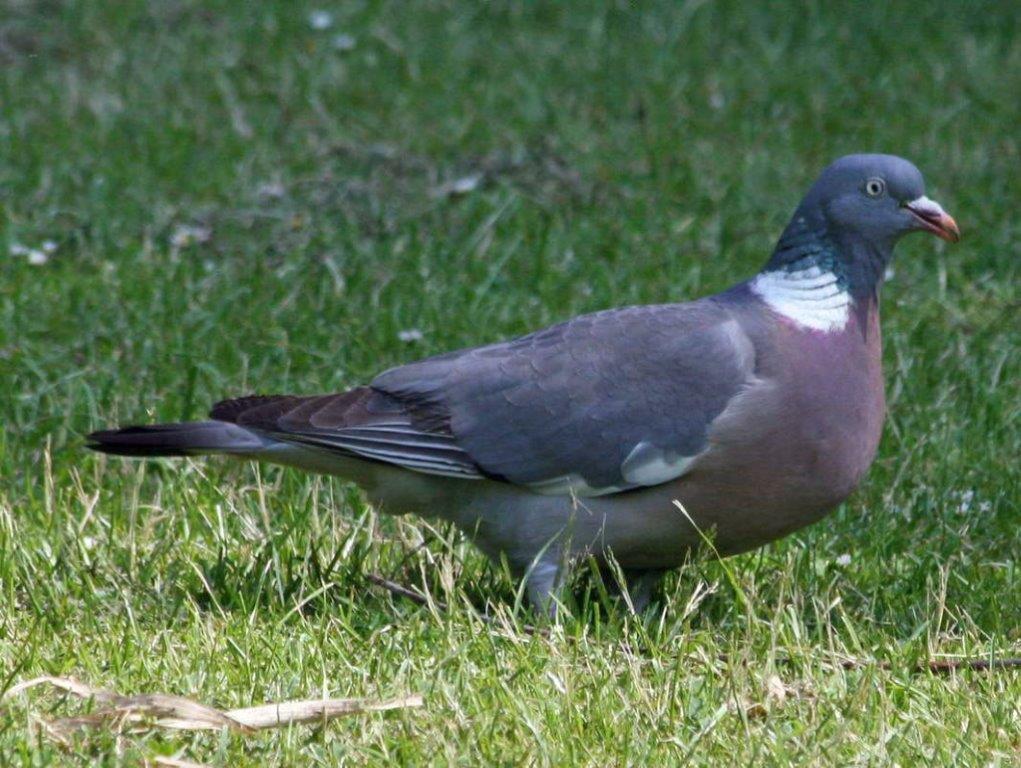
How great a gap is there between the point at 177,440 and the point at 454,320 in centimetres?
164

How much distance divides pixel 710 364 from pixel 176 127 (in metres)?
3.93

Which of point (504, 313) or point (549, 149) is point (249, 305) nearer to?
point (504, 313)

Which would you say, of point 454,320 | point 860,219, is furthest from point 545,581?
point 454,320

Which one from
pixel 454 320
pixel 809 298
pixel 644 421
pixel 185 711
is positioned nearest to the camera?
pixel 185 711

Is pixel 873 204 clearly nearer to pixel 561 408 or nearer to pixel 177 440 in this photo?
pixel 561 408

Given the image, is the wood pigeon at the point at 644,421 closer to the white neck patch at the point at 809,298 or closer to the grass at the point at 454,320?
the white neck patch at the point at 809,298

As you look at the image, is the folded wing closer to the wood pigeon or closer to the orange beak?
the wood pigeon

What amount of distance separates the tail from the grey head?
4.20ft

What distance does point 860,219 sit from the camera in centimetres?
400

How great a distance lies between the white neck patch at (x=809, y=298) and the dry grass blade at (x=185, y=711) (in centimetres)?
134

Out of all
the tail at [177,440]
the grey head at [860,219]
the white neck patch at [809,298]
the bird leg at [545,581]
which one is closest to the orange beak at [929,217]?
the grey head at [860,219]

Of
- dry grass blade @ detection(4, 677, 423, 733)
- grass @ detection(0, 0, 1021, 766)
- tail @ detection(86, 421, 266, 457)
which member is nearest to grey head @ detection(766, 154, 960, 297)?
grass @ detection(0, 0, 1021, 766)

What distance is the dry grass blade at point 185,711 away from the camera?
2.96 metres

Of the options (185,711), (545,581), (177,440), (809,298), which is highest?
(809,298)
